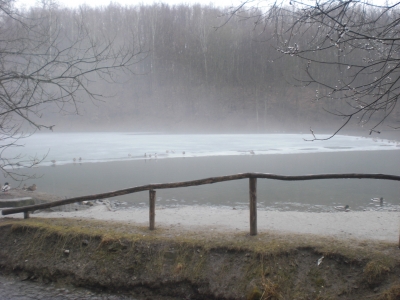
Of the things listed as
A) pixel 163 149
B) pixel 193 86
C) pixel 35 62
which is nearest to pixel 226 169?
pixel 163 149

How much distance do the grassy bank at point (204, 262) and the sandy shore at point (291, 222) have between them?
2.05ft

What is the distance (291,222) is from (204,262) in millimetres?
2761

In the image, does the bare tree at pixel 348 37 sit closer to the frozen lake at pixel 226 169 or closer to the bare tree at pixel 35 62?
the bare tree at pixel 35 62

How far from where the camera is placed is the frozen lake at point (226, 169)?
10695 mm

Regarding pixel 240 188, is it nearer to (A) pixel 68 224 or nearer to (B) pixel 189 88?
(A) pixel 68 224

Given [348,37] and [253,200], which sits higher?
[348,37]

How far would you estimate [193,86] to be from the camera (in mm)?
52188

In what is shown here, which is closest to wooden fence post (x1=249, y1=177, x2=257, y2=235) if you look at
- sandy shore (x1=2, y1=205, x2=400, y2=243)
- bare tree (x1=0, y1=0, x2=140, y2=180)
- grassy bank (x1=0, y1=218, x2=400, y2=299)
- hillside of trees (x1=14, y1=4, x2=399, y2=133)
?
grassy bank (x1=0, y1=218, x2=400, y2=299)

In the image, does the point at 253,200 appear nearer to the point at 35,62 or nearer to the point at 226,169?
the point at 35,62

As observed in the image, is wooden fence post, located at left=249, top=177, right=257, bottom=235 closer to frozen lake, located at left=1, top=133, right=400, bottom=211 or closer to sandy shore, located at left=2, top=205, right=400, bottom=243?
sandy shore, located at left=2, top=205, right=400, bottom=243

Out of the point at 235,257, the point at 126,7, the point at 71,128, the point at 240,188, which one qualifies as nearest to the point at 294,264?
the point at 235,257

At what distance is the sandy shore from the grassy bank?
2.05 ft

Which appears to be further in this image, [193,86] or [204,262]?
[193,86]

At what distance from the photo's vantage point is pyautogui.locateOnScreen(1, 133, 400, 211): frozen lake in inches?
421
